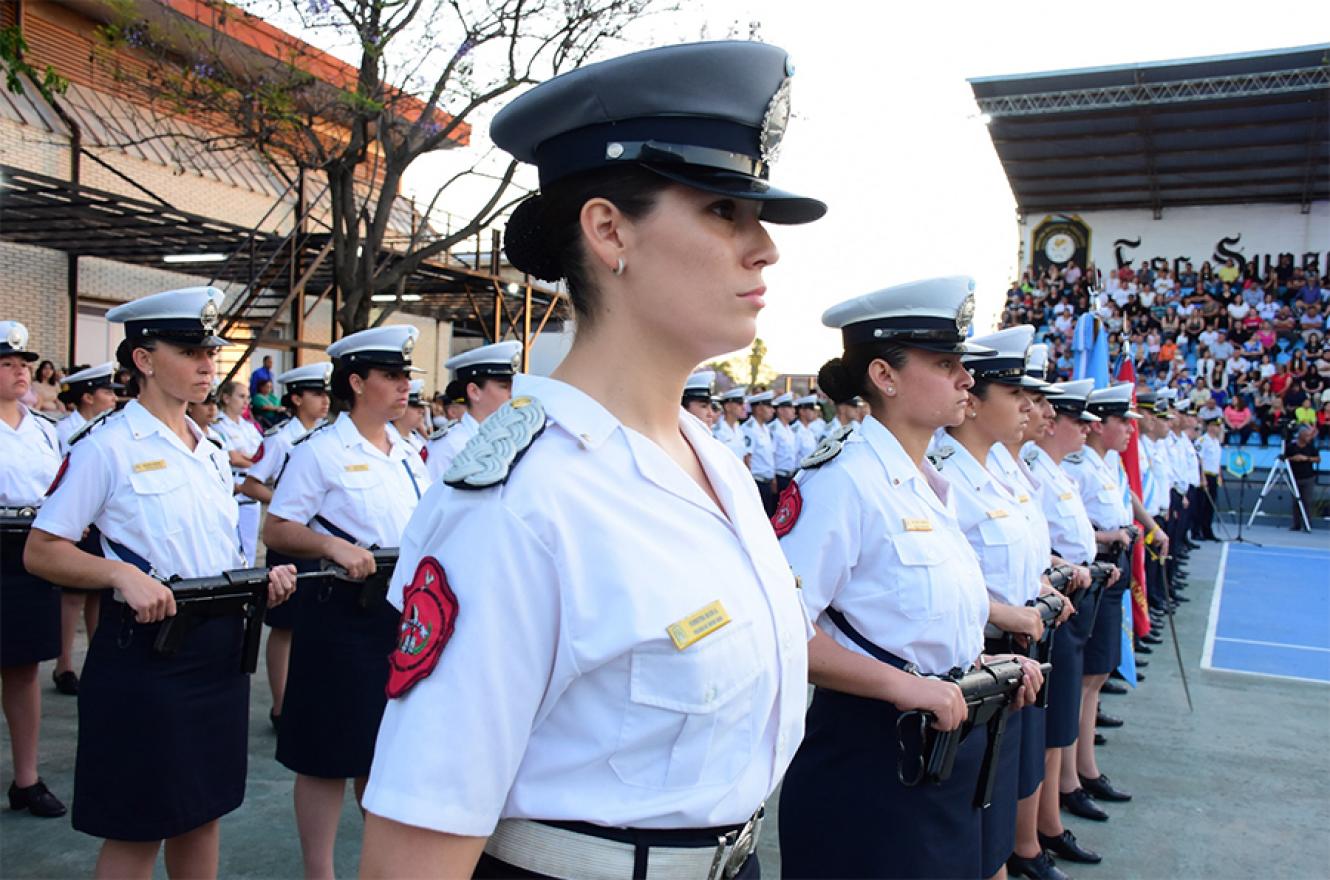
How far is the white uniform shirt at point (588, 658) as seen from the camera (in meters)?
1.09

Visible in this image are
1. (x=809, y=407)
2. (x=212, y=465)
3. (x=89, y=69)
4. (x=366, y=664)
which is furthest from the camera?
(x=809, y=407)

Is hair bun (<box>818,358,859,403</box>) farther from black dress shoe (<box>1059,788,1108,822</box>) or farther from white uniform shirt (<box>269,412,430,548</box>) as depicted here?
black dress shoe (<box>1059,788,1108,822</box>)

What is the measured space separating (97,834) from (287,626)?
2.89 meters

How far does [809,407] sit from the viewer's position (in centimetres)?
1914

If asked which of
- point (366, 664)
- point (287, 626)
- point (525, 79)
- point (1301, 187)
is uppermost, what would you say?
point (1301, 187)

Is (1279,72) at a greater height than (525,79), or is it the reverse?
(1279,72)

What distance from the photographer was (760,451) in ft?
54.9

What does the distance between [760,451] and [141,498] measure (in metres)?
13.9

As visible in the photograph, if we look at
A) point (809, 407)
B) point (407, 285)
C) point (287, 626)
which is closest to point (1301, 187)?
point (809, 407)

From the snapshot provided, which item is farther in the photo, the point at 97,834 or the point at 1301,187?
the point at 1301,187

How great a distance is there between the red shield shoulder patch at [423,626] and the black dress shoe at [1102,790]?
16.4ft

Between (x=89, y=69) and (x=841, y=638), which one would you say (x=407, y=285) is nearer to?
(x=89, y=69)

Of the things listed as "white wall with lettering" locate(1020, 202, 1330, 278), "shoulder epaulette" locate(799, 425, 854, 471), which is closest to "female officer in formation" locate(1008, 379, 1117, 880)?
"shoulder epaulette" locate(799, 425, 854, 471)

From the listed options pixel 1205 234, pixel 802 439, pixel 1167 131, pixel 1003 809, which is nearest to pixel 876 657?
pixel 1003 809
